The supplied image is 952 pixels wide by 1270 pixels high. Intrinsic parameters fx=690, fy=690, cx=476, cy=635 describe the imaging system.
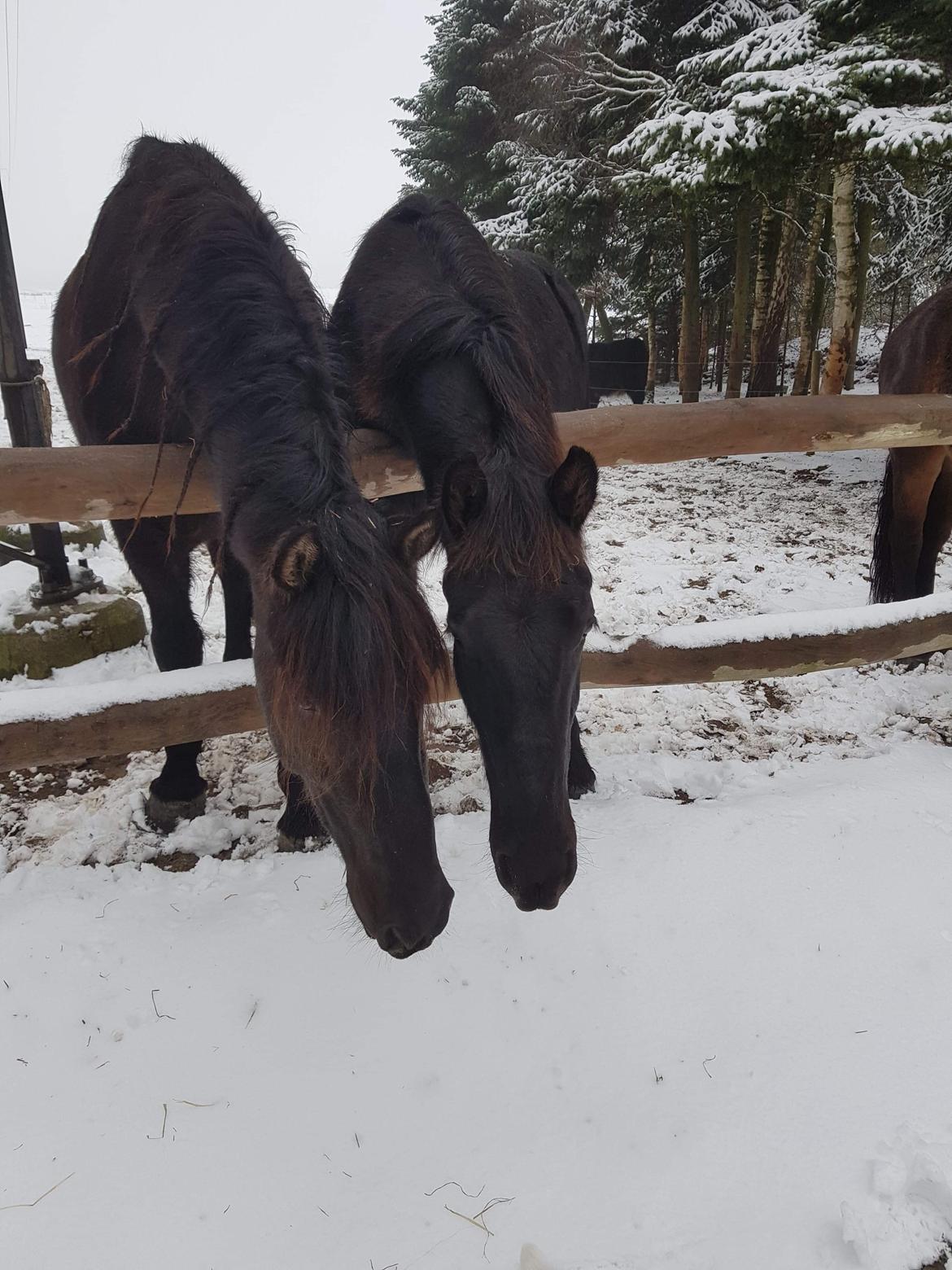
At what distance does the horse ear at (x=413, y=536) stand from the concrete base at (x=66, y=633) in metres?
3.09

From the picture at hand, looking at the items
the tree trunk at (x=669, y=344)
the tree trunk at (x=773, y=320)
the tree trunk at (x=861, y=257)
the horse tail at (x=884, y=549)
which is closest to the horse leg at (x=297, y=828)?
the horse tail at (x=884, y=549)

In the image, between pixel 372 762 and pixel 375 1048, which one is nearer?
pixel 372 762

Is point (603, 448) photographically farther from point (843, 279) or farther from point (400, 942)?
point (843, 279)

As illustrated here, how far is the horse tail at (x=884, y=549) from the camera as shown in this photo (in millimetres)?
4461

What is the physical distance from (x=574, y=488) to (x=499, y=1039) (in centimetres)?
156

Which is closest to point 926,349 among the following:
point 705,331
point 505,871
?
point 505,871

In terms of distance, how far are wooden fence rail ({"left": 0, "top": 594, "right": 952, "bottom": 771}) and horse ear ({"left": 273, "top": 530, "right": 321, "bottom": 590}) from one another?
859 mm

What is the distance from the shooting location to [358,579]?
4.62ft

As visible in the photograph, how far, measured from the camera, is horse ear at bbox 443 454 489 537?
1724mm

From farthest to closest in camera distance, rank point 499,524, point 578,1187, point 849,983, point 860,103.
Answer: point 860,103 → point 849,983 → point 499,524 → point 578,1187

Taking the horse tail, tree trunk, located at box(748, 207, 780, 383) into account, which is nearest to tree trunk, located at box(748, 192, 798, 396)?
tree trunk, located at box(748, 207, 780, 383)

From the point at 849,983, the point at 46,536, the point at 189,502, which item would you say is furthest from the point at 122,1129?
the point at 46,536

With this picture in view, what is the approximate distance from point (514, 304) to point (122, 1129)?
2.65 m

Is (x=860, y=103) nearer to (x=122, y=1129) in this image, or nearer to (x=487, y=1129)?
(x=487, y=1129)
